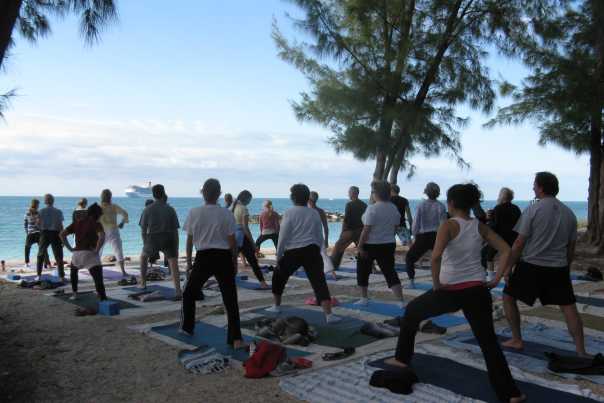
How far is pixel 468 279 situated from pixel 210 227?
2411mm

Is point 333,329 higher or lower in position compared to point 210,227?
lower

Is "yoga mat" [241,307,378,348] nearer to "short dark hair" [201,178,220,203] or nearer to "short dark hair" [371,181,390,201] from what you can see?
"short dark hair" [371,181,390,201]

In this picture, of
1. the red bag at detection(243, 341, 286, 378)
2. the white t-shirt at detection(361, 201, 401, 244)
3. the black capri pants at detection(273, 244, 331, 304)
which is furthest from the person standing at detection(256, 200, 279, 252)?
the red bag at detection(243, 341, 286, 378)

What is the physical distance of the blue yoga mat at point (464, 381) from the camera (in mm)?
3494

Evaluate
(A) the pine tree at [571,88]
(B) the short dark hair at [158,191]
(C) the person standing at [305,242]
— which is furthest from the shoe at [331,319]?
(A) the pine tree at [571,88]

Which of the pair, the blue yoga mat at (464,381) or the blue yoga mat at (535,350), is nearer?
the blue yoga mat at (464,381)

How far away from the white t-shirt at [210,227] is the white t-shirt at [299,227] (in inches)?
33.0

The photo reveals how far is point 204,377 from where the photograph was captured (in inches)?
161

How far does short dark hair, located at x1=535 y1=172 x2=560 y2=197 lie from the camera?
422 centimetres

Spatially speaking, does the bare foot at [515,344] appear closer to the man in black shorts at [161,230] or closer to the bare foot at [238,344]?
the bare foot at [238,344]

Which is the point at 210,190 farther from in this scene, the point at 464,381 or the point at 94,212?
the point at 464,381

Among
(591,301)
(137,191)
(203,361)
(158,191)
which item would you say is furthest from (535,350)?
(137,191)

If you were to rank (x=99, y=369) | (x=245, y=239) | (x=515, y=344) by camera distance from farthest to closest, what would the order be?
1. (x=245, y=239)
2. (x=515, y=344)
3. (x=99, y=369)

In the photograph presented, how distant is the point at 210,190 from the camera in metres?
4.95
